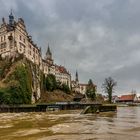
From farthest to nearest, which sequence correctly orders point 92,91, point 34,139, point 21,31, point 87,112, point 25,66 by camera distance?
point 92,91
point 21,31
point 25,66
point 87,112
point 34,139

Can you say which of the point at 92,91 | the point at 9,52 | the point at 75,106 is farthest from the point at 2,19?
the point at 92,91

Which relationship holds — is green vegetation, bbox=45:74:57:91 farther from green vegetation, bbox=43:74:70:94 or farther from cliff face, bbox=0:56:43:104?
cliff face, bbox=0:56:43:104

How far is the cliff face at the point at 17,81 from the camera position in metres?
94.9

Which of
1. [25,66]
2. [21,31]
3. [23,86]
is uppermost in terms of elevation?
[21,31]

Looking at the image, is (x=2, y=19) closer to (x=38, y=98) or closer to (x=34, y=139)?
(x=38, y=98)

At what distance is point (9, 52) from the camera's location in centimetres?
11694

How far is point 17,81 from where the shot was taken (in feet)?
333

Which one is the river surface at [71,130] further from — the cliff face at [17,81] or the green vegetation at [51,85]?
the green vegetation at [51,85]

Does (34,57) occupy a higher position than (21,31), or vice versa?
(21,31)

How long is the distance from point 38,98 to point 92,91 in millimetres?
48469

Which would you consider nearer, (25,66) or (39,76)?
(25,66)

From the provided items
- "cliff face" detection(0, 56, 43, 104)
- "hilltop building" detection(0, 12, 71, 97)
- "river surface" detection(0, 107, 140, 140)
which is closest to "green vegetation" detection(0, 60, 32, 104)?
"cliff face" detection(0, 56, 43, 104)

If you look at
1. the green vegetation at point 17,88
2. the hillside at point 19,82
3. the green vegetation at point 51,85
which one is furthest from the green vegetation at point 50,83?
the green vegetation at point 17,88

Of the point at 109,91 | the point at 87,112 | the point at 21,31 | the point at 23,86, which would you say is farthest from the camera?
the point at 109,91
